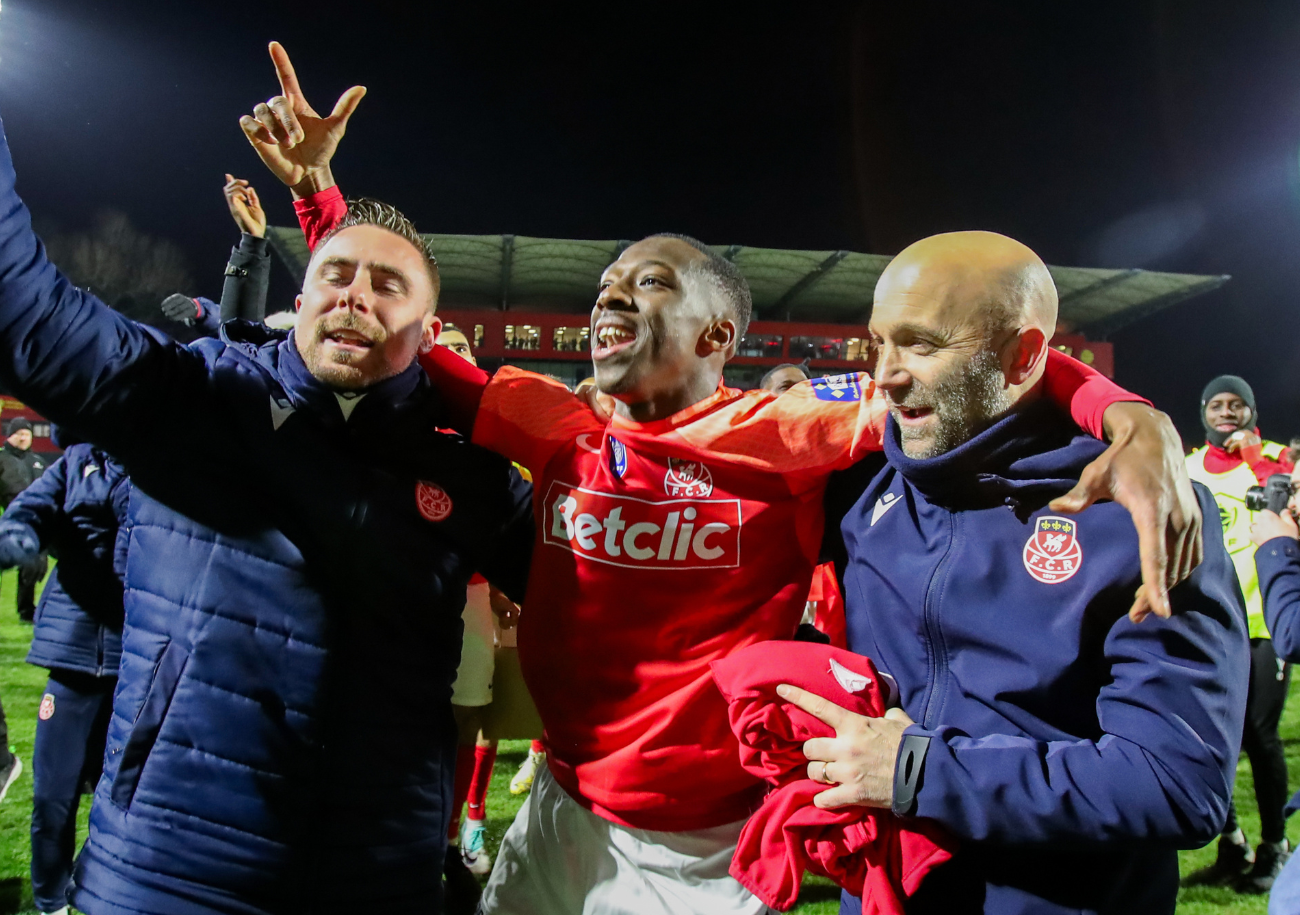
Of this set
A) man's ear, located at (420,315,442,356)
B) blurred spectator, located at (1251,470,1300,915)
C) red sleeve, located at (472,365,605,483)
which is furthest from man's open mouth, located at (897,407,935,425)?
blurred spectator, located at (1251,470,1300,915)

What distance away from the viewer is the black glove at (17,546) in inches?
119

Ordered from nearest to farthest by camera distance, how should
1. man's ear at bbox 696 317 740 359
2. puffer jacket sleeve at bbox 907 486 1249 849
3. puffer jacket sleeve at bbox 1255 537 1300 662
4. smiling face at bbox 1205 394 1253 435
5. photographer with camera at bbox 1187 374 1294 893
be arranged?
1. puffer jacket sleeve at bbox 907 486 1249 849
2. man's ear at bbox 696 317 740 359
3. puffer jacket sleeve at bbox 1255 537 1300 662
4. photographer with camera at bbox 1187 374 1294 893
5. smiling face at bbox 1205 394 1253 435

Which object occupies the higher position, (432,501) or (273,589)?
(432,501)

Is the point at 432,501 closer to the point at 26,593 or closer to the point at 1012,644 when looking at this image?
the point at 1012,644

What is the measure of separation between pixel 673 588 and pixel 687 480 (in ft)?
0.90

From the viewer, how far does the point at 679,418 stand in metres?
2.16

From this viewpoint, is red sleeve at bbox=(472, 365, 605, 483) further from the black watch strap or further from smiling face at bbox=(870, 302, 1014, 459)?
the black watch strap

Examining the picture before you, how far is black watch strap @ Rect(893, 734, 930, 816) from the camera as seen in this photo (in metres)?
1.31

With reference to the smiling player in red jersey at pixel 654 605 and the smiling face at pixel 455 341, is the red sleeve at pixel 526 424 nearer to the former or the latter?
the smiling player in red jersey at pixel 654 605

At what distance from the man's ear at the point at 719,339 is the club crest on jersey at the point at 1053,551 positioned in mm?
1193

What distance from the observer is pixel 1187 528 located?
122 centimetres

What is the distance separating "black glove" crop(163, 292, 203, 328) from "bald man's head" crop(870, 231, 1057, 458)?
2894mm

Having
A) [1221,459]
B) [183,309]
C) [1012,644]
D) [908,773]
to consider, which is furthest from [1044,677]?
[1221,459]

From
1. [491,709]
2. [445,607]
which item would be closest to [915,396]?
[445,607]
